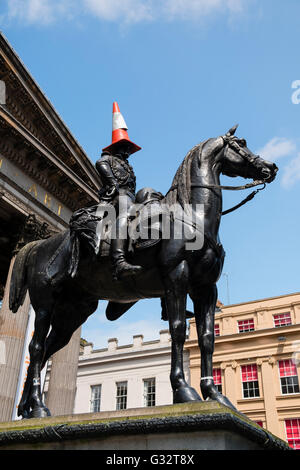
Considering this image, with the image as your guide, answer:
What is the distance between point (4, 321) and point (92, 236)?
1150cm

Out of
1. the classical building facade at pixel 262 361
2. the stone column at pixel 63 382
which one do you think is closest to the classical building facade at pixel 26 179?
the stone column at pixel 63 382

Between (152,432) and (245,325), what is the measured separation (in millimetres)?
30356

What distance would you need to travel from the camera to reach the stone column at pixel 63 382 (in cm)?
1756

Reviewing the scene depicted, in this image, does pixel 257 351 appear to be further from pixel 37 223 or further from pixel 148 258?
pixel 148 258

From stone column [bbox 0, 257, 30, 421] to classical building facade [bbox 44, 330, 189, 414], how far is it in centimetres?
1892

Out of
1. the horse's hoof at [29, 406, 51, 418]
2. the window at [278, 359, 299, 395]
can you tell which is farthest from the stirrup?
the window at [278, 359, 299, 395]

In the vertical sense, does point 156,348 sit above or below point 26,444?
above

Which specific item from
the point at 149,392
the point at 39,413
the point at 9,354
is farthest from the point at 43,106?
the point at 149,392

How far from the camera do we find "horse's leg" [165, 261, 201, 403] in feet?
14.8

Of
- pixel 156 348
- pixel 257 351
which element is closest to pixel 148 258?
pixel 257 351

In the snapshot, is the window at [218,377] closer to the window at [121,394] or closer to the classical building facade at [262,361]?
the classical building facade at [262,361]

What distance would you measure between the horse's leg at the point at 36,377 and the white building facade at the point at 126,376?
28.3 metres

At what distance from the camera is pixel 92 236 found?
17.7 feet
